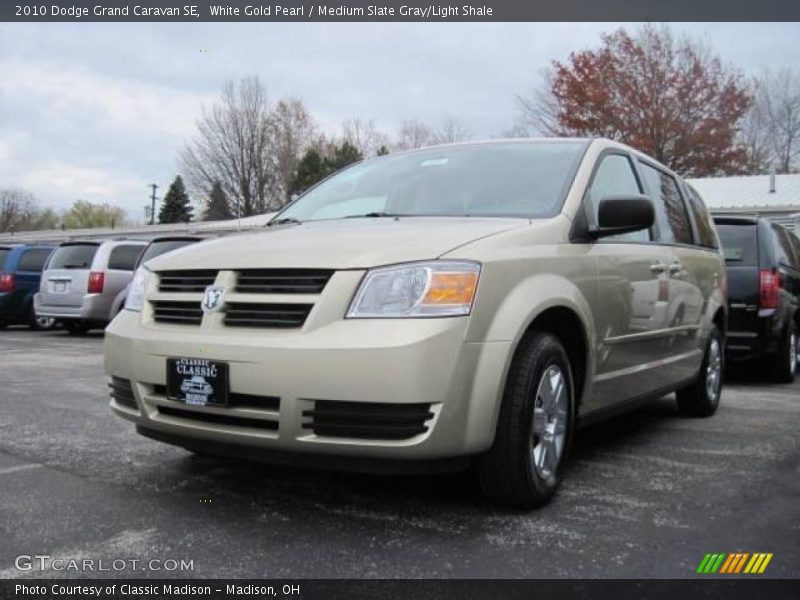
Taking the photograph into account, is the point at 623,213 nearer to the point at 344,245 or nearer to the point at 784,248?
the point at 344,245

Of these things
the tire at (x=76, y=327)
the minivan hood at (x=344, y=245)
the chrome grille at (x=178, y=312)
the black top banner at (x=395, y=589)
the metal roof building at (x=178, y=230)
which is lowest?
the tire at (x=76, y=327)

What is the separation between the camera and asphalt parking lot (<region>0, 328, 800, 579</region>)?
104 inches

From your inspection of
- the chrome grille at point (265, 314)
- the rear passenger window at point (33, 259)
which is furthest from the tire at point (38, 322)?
the chrome grille at point (265, 314)

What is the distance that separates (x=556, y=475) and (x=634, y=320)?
113 cm

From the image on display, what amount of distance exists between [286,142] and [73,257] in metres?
34.4

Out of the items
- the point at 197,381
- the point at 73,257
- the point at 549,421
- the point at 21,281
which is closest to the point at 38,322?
the point at 21,281

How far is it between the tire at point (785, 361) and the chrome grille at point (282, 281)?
5.74m

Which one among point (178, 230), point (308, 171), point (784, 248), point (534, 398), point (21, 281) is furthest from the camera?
point (308, 171)

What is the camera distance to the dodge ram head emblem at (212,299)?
3088 mm

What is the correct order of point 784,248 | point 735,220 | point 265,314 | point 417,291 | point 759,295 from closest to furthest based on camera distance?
point 417,291 < point 265,314 < point 759,295 < point 735,220 < point 784,248

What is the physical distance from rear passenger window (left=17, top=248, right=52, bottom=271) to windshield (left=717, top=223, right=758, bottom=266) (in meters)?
11.5

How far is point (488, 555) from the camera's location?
269 centimetres

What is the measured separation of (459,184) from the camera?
4.00 m

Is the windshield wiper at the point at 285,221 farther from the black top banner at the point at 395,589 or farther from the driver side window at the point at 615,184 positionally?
the black top banner at the point at 395,589
